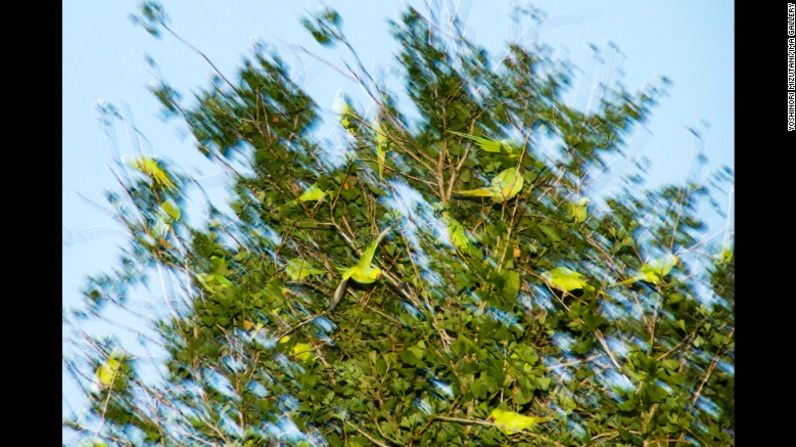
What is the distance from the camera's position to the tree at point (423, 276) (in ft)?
9.24

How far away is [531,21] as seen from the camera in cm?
291

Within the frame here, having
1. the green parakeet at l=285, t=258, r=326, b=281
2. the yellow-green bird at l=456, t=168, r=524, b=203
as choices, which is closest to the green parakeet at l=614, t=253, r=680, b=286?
the yellow-green bird at l=456, t=168, r=524, b=203

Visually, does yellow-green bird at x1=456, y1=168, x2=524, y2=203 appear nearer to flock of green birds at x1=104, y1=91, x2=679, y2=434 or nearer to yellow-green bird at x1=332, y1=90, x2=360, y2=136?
flock of green birds at x1=104, y1=91, x2=679, y2=434

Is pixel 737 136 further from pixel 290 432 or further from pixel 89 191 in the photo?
pixel 89 191

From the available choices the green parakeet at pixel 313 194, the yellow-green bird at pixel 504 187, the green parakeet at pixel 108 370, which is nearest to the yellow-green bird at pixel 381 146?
the green parakeet at pixel 313 194

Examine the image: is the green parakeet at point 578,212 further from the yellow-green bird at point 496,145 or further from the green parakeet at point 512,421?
the green parakeet at point 512,421

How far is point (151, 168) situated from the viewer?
9.74 ft

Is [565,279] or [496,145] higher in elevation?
[496,145]

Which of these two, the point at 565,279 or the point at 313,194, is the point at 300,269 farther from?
the point at 565,279

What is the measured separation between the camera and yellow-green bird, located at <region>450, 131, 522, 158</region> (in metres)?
2.88

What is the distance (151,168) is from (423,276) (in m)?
0.90

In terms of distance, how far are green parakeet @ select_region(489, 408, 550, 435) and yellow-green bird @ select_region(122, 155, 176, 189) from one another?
1.21 metres

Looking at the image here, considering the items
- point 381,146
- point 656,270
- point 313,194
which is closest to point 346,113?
point 381,146
